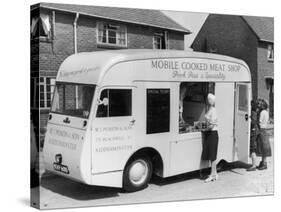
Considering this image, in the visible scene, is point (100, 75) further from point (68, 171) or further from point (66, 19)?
point (68, 171)

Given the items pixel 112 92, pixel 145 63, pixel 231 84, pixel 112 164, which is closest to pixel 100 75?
pixel 112 92

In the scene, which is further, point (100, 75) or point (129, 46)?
point (129, 46)

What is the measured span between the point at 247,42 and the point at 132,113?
2650 millimetres

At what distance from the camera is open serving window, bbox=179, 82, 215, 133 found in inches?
298

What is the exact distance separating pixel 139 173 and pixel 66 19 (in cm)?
255

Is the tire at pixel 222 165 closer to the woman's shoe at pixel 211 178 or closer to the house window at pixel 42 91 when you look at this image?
the woman's shoe at pixel 211 178

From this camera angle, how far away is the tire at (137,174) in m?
7.05

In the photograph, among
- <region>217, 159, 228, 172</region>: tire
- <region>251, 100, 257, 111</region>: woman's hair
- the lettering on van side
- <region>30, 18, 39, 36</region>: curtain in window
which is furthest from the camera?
<region>251, 100, 257, 111</region>: woman's hair

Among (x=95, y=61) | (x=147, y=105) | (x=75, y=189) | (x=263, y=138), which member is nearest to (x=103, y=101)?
(x=95, y=61)

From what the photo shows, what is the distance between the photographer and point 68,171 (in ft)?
21.9

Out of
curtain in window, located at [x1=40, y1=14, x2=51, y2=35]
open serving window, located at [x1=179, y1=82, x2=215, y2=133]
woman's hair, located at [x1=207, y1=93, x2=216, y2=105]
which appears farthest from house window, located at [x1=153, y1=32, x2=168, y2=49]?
curtain in window, located at [x1=40, y1=14, x2=51, y2=35]

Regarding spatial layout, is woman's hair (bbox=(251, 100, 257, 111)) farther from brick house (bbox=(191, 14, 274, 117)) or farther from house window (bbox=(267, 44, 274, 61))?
house window (bbox=(267, 44, 274, 61))

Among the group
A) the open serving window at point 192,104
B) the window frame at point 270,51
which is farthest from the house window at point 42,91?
the window frame at point 270,51

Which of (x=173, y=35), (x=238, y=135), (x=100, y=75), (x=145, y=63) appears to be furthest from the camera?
(x=238, y=135)
